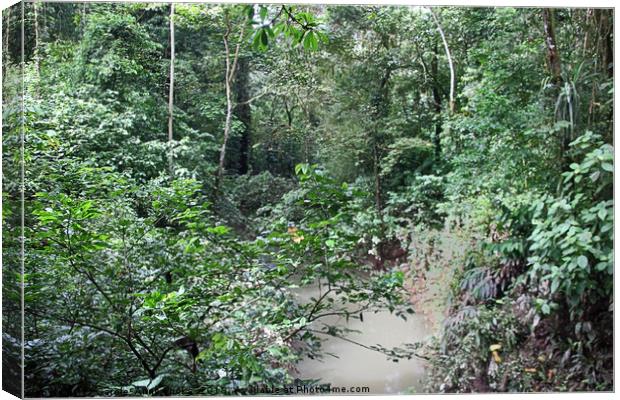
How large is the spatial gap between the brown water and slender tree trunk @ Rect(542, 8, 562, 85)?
1576 millimetres

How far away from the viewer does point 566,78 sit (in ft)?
11.8

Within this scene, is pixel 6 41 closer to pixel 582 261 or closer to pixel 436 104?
pixel 436 104

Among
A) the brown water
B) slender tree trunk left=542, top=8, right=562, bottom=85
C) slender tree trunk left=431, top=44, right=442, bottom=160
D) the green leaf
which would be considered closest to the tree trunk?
the brown water

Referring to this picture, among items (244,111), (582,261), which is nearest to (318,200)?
(244,111)

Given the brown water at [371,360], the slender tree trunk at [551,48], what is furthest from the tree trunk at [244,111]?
the slender tree trunk at [551,48]

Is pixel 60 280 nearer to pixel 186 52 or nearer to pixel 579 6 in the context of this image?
pixel 186 52

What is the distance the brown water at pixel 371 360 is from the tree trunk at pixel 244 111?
2.61ft

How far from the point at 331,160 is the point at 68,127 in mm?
1473

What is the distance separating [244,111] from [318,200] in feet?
2.16

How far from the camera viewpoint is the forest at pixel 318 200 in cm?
348

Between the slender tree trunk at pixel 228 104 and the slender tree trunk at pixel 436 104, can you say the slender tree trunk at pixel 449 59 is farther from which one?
the slender tree trunk at pixel 228 104

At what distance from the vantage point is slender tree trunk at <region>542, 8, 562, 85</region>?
3.59 meters

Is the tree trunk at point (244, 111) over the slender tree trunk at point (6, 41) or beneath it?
beneath

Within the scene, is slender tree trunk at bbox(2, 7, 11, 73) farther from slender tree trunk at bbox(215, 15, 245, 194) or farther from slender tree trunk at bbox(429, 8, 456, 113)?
slender tree trunk at bbox(429, 8, 456, 113)
